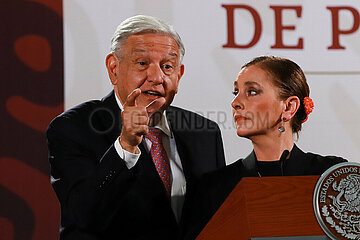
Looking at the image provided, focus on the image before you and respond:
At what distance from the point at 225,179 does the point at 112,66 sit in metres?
0.63

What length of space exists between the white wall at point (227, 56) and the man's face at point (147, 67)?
15 cm

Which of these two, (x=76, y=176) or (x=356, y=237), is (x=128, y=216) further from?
(x=356, y=237)

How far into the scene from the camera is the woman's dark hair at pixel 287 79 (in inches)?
78.1

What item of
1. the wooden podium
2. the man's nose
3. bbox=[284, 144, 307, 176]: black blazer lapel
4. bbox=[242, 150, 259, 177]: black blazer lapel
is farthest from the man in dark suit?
the wooden podium

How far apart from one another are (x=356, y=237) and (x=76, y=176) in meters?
1.03

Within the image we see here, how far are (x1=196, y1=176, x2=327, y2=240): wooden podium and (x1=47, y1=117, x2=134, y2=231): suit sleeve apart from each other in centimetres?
53

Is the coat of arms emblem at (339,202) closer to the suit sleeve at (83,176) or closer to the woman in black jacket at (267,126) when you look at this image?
the suit sleeve at (83,176)

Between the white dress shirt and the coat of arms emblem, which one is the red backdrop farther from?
the coat of arms emblem

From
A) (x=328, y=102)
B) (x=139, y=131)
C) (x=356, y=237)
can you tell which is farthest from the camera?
(x=328, y=102)

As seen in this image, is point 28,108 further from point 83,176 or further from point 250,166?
point 250,166

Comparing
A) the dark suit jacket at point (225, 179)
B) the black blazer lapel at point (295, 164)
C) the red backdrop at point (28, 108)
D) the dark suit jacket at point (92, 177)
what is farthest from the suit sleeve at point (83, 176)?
the black blazer lapel at point (295, 164)

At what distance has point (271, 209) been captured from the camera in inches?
42.4

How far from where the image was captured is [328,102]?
238 cm

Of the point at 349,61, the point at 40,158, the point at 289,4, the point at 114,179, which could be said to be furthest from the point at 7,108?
the point at 349,61
